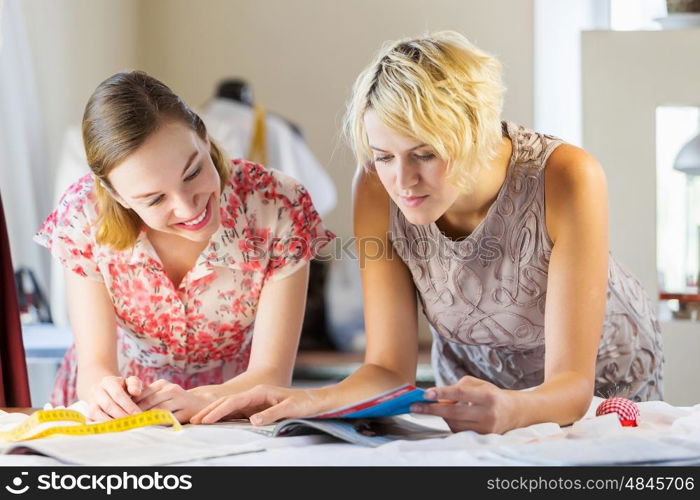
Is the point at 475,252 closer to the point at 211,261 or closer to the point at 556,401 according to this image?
the point at 556,401

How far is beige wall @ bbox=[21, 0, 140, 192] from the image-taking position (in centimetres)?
363

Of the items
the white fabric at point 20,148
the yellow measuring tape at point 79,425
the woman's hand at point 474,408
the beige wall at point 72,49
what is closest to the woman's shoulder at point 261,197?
Answer: the yellow measuring tape at point 79,425

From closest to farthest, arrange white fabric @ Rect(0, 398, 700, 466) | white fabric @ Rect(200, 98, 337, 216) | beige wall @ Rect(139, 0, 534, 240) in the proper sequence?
white fabric @ Rect(0, 398, 700, 466) < white fabric @ Rect(200, 98, 337, 216) < beige wall @ Rect(139, 0, 534, 240)

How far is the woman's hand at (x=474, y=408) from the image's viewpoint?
1.17 metres

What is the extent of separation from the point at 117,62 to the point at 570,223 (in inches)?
140

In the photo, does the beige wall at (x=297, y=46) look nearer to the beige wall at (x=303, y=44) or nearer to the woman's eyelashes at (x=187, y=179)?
the beige wall at (x=303, y=44)

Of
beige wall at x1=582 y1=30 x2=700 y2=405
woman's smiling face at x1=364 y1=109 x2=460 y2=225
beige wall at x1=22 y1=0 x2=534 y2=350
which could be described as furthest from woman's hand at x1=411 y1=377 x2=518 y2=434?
beige wall at x1=22 y1=0 x2=534 y2=350

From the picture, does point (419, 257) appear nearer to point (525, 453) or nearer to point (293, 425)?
point (293, 425)

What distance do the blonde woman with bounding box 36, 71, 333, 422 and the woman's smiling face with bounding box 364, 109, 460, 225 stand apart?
32cm

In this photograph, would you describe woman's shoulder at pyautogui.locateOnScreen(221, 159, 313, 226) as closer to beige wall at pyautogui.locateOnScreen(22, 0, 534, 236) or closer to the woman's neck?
the woman's neck

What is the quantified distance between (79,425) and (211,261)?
0.52 meters

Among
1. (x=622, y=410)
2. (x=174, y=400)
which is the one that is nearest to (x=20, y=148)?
(x=174, y=400)
